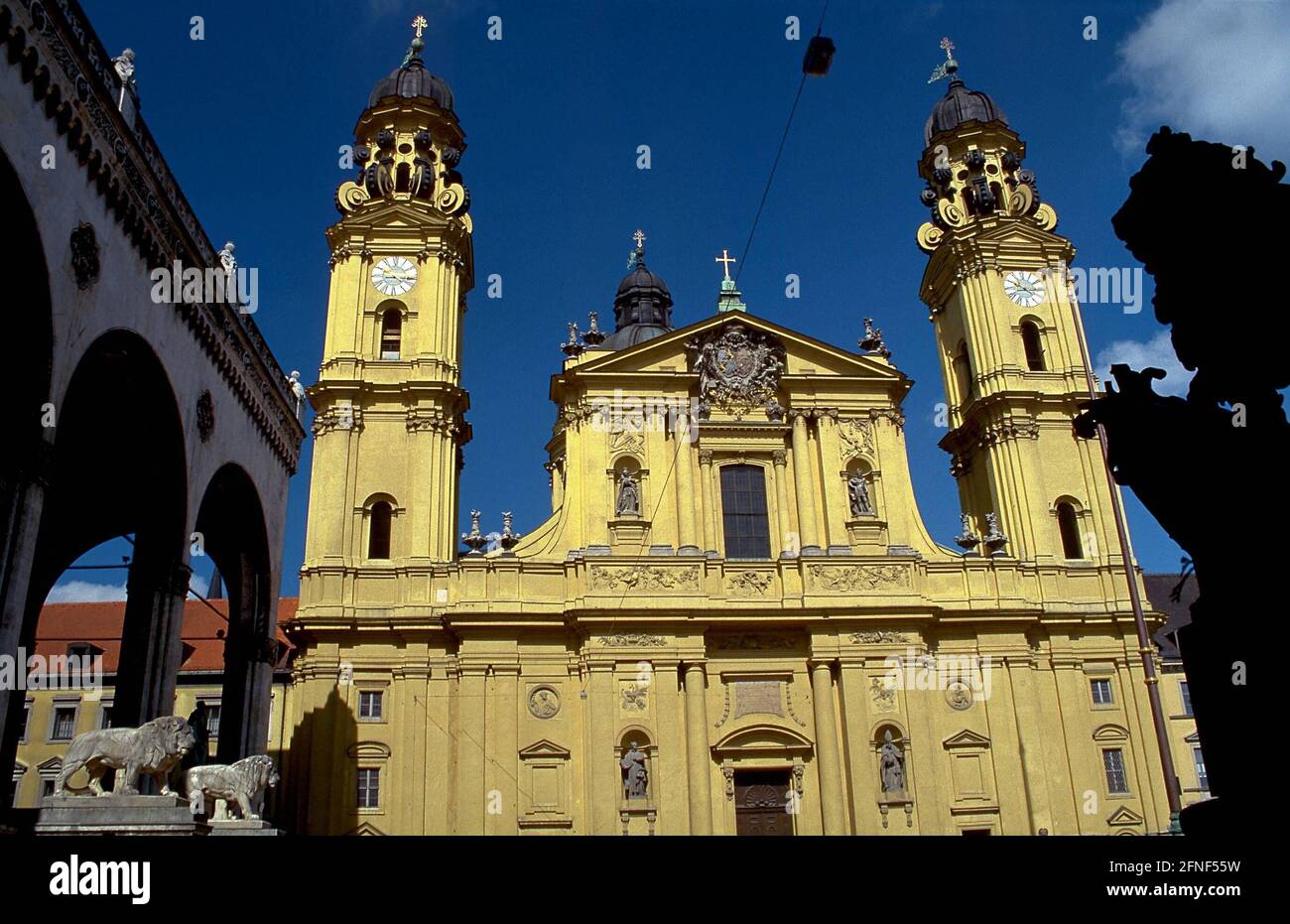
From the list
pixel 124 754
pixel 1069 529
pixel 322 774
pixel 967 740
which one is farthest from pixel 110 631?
pixel 1069 529

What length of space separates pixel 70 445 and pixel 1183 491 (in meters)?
15.0

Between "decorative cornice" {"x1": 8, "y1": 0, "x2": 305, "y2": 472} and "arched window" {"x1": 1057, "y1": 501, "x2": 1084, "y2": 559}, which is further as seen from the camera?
"arched window" {"x1": 1057, "y1": 501, "x2": 1084, "y2": 559}

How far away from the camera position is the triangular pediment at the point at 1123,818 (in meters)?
27.8

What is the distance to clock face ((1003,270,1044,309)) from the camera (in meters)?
34.7

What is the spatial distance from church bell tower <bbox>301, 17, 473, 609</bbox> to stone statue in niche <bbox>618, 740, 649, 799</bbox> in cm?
759

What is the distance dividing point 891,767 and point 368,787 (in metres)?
13.4

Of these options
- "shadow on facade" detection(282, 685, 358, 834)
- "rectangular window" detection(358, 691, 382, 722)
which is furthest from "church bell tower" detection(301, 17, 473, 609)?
"shadow on facade" detection(282, 685, 358, 834)

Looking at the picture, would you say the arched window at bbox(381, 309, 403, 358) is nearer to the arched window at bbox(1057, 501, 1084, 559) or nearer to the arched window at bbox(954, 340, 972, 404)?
the arched window at bbox(954, 340, 972, 404)

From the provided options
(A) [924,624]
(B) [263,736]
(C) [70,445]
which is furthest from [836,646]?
(C) [70,445]

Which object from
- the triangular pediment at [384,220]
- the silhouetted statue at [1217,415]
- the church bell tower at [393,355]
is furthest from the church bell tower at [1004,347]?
the silhouetted statue at [1217,415]

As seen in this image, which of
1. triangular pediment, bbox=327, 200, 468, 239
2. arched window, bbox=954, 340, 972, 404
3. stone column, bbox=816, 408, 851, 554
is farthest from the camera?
arched window, bbox=954, 340, 972, 404

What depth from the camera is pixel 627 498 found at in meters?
29.9
